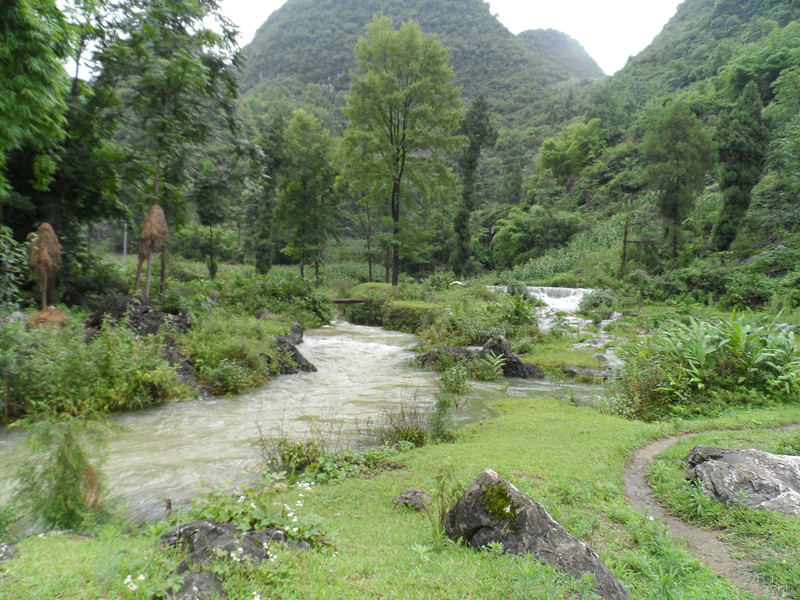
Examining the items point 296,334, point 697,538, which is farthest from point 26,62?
point 697,538

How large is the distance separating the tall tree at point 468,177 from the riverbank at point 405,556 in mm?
28212

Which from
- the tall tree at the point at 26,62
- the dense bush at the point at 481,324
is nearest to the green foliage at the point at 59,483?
the tall tree at the point at 26,62

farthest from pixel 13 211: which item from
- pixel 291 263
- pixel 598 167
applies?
pixel 598 167

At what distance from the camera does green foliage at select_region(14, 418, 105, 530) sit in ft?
11.6

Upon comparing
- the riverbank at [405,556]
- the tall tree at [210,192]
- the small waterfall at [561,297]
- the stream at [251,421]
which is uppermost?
the tall tree at [210,192]

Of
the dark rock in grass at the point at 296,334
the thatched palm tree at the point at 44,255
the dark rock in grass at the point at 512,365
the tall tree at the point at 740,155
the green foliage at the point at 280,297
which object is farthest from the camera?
the tall tree at the point at 740,155

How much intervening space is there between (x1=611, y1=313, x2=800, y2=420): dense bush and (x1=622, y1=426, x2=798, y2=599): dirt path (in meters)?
2.54

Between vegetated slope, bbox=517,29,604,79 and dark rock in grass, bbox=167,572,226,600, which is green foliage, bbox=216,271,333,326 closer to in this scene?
dark rock in grass, bbox=167,572,226,600

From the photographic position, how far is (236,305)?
16.0 metres

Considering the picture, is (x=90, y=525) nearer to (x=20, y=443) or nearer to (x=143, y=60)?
(x=20, y=443)

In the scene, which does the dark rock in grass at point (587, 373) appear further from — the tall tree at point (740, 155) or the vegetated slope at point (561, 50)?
the vegetated slope at point (561, 50)

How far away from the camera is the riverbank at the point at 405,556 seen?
2.40 metres

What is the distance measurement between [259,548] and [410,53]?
25.3m

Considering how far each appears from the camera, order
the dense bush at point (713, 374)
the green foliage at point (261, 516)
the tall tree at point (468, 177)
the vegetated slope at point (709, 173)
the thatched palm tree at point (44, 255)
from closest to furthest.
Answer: the green foliage at point (261, 516)
the dense bush at point (713, 374)
the thatched palm tree at point (44, 255)
the vegetated slope at point (709, 173)
the tall tree at point (468, 177)
